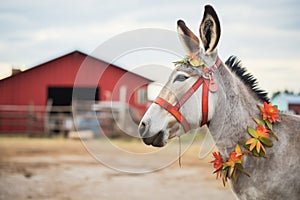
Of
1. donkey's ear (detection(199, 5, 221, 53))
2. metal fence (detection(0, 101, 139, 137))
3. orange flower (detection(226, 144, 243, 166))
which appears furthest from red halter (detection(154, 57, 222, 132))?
metal fence (detection(0, 101, 139, 137))

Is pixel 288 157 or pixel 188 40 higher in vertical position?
pixel 188 40

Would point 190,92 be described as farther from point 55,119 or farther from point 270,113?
point 55,119

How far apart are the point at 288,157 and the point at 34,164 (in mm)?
9087

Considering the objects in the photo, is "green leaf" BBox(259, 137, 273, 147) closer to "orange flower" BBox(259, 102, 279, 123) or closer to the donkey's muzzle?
"orange flower" BBox(259, 102, 279, 123)

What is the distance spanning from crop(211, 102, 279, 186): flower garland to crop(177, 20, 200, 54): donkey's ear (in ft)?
2.17

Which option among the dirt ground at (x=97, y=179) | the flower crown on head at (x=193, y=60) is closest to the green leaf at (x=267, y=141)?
the flower crown on head at (x=193, y=60)

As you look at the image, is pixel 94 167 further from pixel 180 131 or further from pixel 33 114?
pixel 33 114

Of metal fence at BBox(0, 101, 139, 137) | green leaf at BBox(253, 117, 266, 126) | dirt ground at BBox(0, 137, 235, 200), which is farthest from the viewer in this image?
metal fence at BBox(0, 101, 139, 137)

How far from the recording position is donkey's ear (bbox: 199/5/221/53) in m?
2.66

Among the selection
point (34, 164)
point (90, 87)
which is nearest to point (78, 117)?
point (90, 87)

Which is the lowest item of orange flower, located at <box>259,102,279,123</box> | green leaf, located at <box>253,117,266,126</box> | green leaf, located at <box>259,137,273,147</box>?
green leaf, located at <box>259,137,273,147</box>

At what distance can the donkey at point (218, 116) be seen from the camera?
8.65 feet

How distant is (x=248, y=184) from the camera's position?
2.71 m

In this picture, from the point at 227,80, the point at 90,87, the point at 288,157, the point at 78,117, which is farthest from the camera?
the point at 90,87
